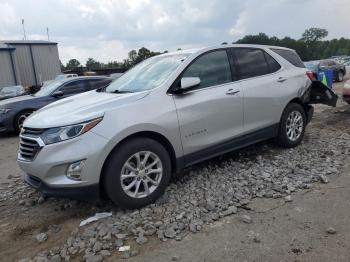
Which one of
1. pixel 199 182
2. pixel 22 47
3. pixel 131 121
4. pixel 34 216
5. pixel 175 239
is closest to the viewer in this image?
pixel 175 239

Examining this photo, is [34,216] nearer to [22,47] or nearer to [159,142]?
[159,142]

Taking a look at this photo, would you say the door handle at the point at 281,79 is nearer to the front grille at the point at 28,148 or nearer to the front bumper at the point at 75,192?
the front bumper at the point at 75,192

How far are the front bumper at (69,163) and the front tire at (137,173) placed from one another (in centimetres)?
16

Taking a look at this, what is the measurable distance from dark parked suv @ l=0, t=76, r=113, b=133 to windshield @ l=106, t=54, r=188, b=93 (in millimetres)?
5385

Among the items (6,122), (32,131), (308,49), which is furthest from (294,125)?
(308,49)

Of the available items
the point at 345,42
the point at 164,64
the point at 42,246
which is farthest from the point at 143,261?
the point at 345,42

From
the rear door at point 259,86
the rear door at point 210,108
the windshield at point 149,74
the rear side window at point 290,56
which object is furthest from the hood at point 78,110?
the rear side window at point 290,56

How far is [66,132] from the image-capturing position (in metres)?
3.76

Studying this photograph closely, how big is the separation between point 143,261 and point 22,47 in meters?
36.5

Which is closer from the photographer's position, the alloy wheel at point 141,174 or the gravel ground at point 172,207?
the gravel ground at point 172,207

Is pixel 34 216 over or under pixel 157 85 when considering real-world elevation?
under

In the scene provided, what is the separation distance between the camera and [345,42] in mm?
95125

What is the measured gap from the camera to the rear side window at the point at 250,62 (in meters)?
5.32

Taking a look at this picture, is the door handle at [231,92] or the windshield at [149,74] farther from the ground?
the windshield at [149,74]
